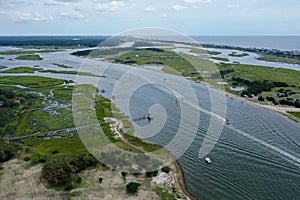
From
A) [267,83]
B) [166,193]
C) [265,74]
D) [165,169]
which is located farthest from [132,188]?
[265,74]

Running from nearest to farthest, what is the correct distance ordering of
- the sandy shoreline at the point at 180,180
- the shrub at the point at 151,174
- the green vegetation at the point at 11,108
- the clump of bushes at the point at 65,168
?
1. the sandy shoreline at the point at 180,180
2. the clump of bushes at the point at 65,168
3. the shrub at the point at 151,174
4. the green vegetation at the point at 11,108

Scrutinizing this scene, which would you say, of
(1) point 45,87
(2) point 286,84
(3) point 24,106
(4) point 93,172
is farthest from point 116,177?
(2) point 286,84

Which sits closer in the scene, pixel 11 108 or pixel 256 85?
pixel 11 108

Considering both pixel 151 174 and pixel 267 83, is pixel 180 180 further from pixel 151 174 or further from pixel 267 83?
pixel 267 83

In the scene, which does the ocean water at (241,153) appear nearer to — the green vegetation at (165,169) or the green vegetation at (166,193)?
the green vegetation at (165,169)

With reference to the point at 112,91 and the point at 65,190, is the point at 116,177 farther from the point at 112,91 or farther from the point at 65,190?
the point at 112,91

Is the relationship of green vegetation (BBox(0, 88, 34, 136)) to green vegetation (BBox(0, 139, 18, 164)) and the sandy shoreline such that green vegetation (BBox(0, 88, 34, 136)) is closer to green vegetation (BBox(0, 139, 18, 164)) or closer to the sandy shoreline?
green vegetation (BBox(0, 139, 18, 164))

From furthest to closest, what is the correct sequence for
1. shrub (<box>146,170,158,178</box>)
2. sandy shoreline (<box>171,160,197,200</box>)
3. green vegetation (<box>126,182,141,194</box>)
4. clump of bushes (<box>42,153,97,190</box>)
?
shrub (<box>146,170,158,178</box>) < clump of bushes (<box>42,153,97,190</box>) < sandy shoreline (<box>171,160,197,200</box>) < green vegetation (<box>126,182,141,194</box>)

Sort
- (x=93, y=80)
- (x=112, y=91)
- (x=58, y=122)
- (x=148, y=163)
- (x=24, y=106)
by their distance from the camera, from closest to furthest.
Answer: (x=148, y=163), (x=58, y=122), (x=24, y=106), (x=112, y=91), (x=93, y=80)

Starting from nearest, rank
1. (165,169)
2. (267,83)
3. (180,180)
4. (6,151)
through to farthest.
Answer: (180,180) < (165,169) < (6,151) < (267,83)

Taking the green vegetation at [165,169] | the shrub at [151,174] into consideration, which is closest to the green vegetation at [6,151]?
the shrub at [151,174]

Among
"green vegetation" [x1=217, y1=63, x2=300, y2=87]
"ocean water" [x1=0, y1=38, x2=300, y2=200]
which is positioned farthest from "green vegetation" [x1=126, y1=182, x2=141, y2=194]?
"green vegetation" [x1=217, y1=63, x2=300, y2=87]
